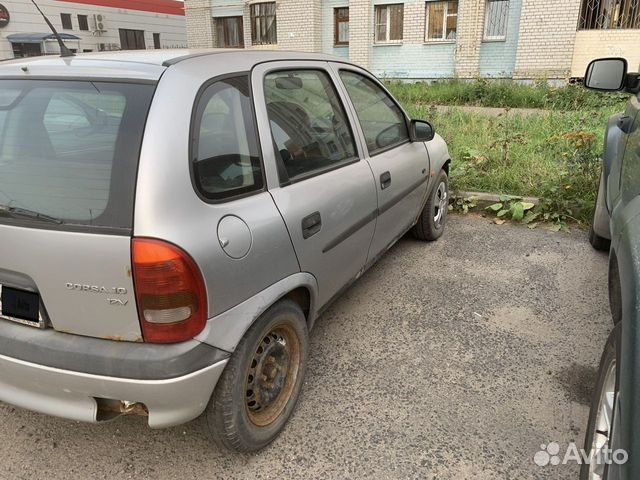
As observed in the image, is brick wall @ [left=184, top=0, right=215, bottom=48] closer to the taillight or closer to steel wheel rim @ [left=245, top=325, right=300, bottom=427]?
steel wheel rim @ [left=245, top=325, right=300, bottom=427]

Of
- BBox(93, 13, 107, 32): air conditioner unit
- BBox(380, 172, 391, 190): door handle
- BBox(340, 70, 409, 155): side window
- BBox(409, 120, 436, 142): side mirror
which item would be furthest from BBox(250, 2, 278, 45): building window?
BBox(380, 172, 391, 190): door handle

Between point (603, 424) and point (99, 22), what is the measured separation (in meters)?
33.1

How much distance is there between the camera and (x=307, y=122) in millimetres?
2746

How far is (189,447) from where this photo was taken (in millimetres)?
2406

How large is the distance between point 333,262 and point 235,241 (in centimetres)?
91

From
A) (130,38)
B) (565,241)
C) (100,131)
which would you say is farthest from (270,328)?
(130,38)

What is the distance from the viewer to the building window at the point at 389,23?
57.1 feet

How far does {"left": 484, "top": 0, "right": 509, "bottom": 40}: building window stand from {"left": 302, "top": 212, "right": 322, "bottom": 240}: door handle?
601 inches

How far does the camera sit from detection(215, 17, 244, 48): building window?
21453mm

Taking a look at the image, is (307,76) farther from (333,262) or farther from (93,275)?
(93,275)

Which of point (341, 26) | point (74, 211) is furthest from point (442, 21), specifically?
point (74, 211)

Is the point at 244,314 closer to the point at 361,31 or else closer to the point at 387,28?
the point at 361,31

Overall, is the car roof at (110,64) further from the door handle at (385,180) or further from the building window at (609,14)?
the building window at (609,14)

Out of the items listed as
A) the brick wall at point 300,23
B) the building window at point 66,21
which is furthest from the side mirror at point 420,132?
the building window at point 66,21
